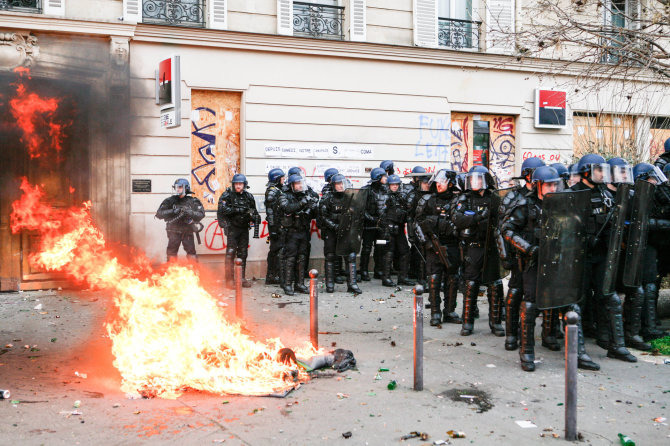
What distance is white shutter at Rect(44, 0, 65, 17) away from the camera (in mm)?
11469

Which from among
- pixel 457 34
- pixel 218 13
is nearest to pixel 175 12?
pixel 218 13

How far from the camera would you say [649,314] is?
315 inches

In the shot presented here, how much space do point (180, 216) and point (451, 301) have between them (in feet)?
17.3

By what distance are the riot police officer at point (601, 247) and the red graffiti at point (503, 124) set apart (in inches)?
339

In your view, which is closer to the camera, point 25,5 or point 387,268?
point 25,5

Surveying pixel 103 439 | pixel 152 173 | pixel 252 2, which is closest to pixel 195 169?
pixel 152 173

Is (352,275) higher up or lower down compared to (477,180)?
lower down

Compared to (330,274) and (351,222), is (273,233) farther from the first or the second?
(351,222)

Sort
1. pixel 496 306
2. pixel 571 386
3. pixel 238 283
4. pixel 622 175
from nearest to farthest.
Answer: pixel 571 386 → pixel 622 175 → pixel 496 306 → pixel 238 283

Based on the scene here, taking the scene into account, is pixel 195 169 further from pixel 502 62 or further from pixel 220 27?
pixel 502 62

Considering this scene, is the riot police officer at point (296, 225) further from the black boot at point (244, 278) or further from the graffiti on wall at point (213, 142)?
the graffiti on wall at point (213, 142)

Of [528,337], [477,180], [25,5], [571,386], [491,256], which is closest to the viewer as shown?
[571,386]

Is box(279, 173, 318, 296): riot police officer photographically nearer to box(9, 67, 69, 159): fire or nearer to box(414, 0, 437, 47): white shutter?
box(9, 67, 69, 159): fire

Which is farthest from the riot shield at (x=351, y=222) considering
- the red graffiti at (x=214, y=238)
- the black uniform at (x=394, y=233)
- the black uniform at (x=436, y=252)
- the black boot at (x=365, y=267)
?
the red graffiti at (x=214, y=238)
